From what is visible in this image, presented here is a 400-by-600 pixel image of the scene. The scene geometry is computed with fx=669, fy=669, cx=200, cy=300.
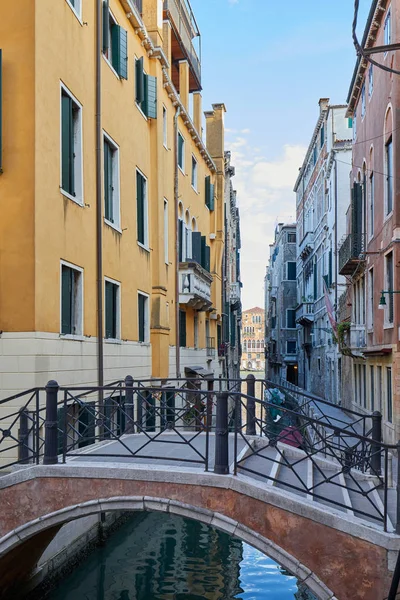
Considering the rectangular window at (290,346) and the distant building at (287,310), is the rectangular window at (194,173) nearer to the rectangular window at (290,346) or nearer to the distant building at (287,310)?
the distant building at (287,310)

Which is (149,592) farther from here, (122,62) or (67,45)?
(122,62)

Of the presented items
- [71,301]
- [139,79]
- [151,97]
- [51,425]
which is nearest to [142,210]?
[151,97]

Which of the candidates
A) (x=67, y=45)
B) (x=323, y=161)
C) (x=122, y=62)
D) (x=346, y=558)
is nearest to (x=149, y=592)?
(x=346, y=558)

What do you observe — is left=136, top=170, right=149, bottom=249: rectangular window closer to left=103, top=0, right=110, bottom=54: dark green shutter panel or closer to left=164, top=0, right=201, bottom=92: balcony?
left=103, top=0, right=110, bottom=54: dark green shutter panel

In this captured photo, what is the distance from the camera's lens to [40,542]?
9117mm

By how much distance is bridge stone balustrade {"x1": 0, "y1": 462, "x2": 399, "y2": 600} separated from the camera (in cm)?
657

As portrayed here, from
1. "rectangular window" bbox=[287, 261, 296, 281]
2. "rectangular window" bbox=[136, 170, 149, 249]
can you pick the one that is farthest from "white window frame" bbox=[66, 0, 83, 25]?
"rectangular window" bbox=[287, 261, 296, 281]

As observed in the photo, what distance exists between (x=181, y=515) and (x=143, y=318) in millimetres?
9356

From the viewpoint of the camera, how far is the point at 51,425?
25.1 ft

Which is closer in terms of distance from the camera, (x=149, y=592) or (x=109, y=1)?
(x=149, y=592)

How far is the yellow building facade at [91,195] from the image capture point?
1002 cm

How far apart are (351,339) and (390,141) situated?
768cm

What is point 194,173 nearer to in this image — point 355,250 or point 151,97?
point 355,250

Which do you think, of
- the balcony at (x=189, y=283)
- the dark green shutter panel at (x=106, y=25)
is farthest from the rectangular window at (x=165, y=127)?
the dark green shutter panel at (x=106, y=25)
